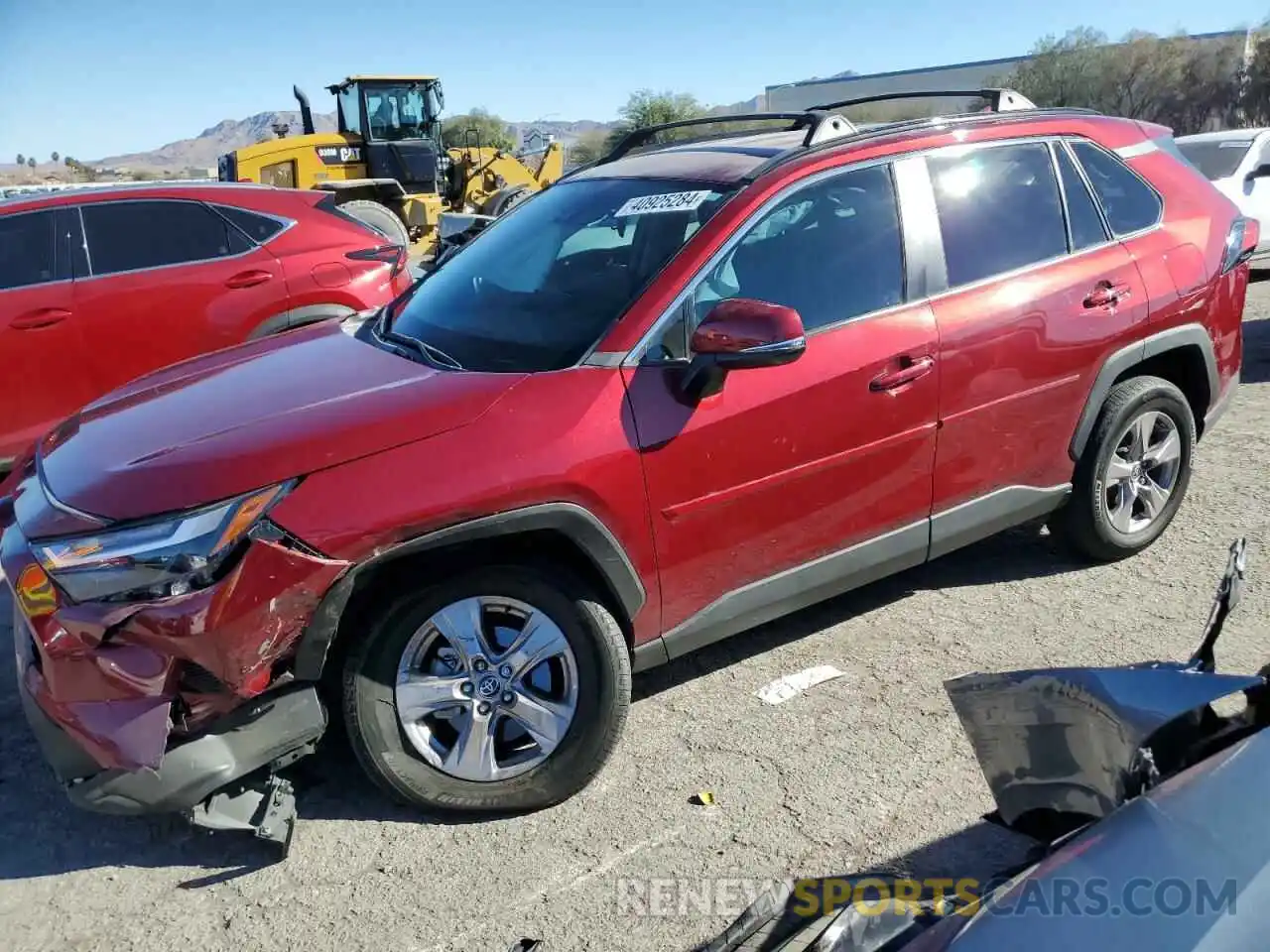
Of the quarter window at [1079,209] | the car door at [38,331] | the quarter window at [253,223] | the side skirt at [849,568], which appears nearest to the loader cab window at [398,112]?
the quarter window at [253,223]

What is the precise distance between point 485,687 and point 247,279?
4429 millimetres

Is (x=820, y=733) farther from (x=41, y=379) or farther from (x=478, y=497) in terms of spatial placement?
(x=41, y=379)

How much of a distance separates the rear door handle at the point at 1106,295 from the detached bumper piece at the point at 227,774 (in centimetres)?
316

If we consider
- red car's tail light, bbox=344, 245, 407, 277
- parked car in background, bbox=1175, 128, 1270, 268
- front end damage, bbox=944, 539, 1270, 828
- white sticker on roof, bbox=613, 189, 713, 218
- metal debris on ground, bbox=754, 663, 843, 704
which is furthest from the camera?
parked car in background, bbox=1175, 128, 1270, 268

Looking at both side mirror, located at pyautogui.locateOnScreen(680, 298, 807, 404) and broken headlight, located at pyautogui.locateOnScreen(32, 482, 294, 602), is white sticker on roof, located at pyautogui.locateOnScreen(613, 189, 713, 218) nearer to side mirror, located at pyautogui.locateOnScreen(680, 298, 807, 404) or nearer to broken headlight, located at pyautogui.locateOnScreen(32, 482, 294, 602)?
side mirror, located at pyautogui.locateOnScreen(680, 298, 807, 404)

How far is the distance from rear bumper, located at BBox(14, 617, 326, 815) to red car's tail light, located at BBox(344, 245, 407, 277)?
4.49 metres

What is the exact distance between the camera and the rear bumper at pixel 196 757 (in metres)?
2.61

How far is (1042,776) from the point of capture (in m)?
2.14

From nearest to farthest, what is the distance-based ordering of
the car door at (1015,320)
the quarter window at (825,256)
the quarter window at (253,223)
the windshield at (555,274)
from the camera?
the windshield at (555,274) < the quarter window at (825,256) < the car door at (1015,320) < the quarter window at (253,223)

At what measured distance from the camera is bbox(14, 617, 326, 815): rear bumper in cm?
261

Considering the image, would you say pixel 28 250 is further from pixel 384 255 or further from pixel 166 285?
pixel 384 255

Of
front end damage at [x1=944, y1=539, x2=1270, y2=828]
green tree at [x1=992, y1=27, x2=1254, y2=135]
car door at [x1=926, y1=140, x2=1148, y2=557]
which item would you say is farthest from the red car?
green tree at [x1=992, y1=27, x2=1254, y2=135]

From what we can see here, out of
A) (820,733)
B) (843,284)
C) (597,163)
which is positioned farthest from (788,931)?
(597,163)

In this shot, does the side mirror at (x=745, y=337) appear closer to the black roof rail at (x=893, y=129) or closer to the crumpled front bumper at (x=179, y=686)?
the black roof rail at (x=893, y=129)
